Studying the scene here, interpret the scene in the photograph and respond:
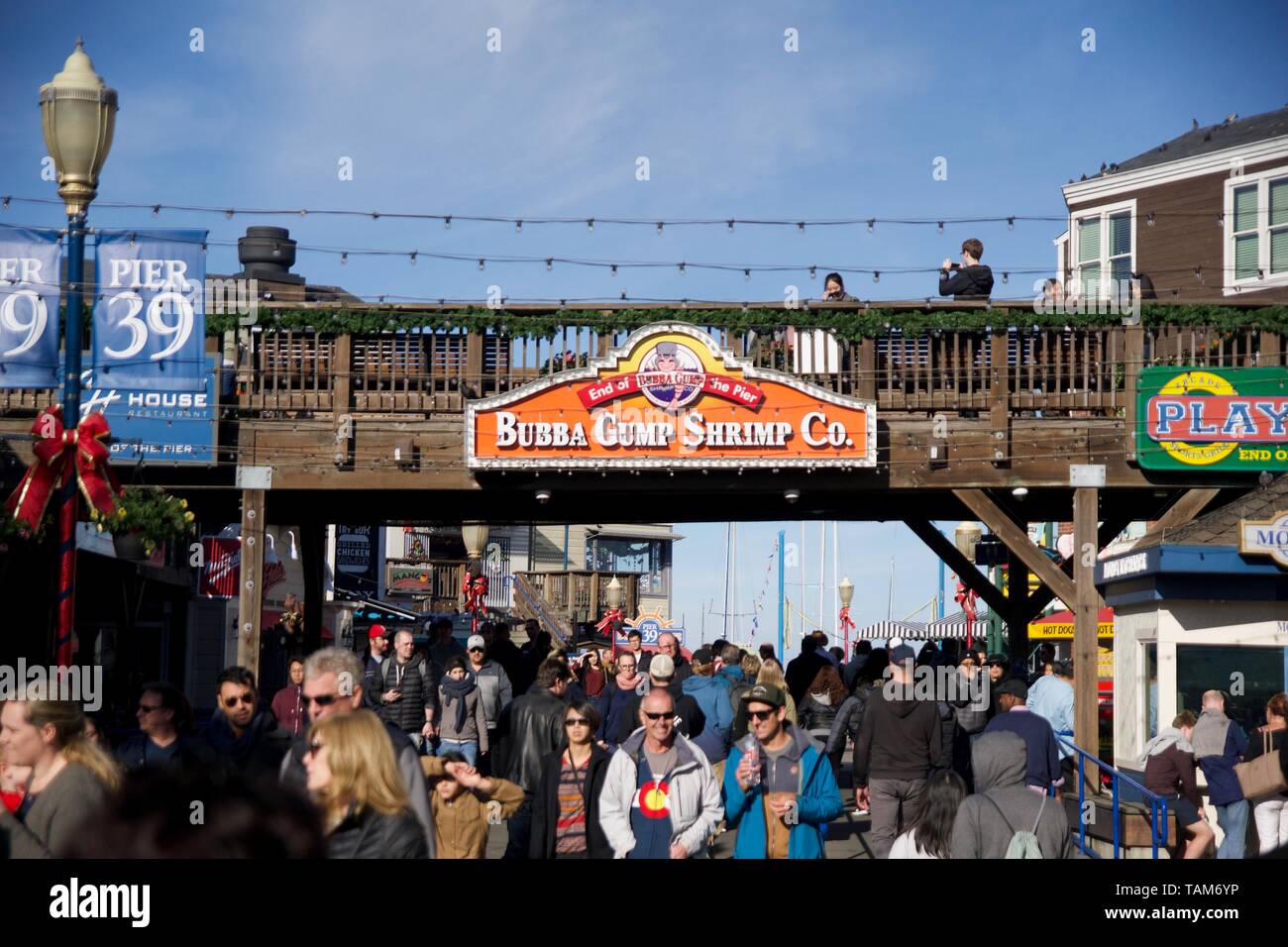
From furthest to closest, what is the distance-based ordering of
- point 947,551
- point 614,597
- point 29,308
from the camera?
point 614,597 → point 947,551 → point 29,308

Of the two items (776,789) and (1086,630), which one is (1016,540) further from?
(776,789)

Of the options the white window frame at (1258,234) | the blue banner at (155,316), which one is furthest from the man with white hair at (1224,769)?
the white window frame at (1258,234)

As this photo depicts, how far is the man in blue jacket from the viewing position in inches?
345

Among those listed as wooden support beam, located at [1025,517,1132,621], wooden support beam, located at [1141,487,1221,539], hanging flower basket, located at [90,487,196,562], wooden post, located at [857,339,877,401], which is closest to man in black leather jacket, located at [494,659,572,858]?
hanging flower basket, located at [90,487,196,562]

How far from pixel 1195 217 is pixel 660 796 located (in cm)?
2025

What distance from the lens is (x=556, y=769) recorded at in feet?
29.0

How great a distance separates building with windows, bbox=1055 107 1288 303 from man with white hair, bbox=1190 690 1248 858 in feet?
38.5

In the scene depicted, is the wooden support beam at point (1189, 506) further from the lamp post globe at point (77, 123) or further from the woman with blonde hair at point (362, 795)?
the woman with blonde hair at point (362, 795)

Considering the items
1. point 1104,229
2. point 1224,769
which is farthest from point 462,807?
point 1104,229

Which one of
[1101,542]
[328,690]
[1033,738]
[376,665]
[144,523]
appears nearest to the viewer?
[328,690]

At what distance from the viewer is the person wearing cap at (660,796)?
846 centimetres

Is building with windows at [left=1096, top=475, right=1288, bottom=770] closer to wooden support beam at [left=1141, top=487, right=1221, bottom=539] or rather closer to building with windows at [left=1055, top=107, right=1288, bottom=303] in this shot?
wooden support beam at [left=1141, top=487, right=1221, bottom=539]
